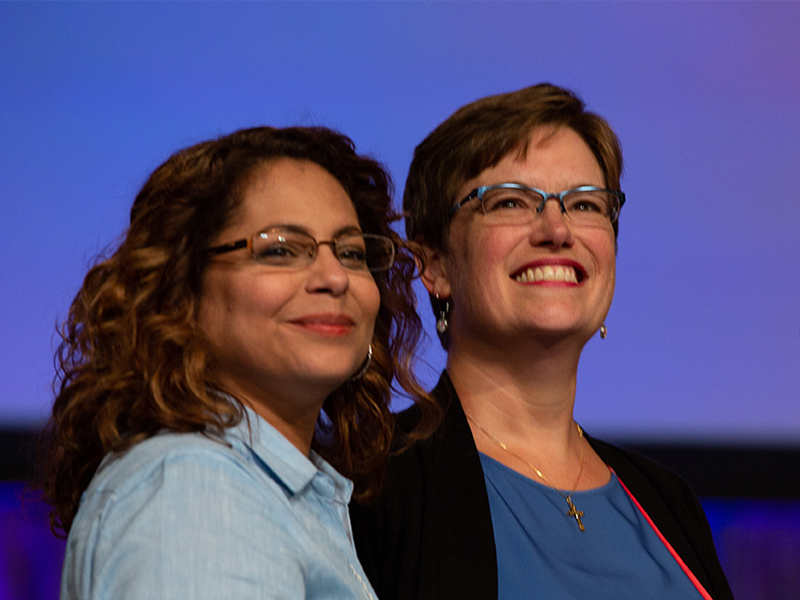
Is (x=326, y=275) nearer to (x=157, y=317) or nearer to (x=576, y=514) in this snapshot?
(x=157, y=317)

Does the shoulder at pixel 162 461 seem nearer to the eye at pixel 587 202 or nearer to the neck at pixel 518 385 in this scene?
the neck at pixel 518 385

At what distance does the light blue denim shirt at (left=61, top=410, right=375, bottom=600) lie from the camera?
89cm

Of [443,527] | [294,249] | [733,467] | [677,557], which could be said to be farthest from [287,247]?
[733,467]

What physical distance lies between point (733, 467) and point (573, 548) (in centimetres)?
142

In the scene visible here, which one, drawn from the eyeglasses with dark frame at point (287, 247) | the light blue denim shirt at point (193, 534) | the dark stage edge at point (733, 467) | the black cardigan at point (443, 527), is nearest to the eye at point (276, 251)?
the eyeglasses with dark frame at point (287, 247)

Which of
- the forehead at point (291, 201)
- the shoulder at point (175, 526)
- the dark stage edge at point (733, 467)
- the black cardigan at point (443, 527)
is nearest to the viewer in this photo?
the shoulder at point (175, 526)

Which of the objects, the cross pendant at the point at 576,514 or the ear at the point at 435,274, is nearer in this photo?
the cross pendant at the point at 576,514

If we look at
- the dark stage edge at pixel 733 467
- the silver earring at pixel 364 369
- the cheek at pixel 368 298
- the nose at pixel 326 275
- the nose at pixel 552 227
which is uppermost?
the nose at pixel 552 227

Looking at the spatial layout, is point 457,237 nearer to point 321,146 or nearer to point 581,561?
point 321,146

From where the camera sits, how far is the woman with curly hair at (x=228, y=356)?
98 centimetres

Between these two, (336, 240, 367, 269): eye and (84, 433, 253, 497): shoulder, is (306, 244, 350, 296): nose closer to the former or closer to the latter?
(336, 240, 367, 269): eye

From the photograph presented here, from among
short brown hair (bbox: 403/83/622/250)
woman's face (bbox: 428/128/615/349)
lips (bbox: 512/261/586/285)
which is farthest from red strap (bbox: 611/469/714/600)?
short brown hair (bbox: 403/83/622/250)

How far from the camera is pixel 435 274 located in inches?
73.5

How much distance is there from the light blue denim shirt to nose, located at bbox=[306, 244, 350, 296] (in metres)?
0.24
